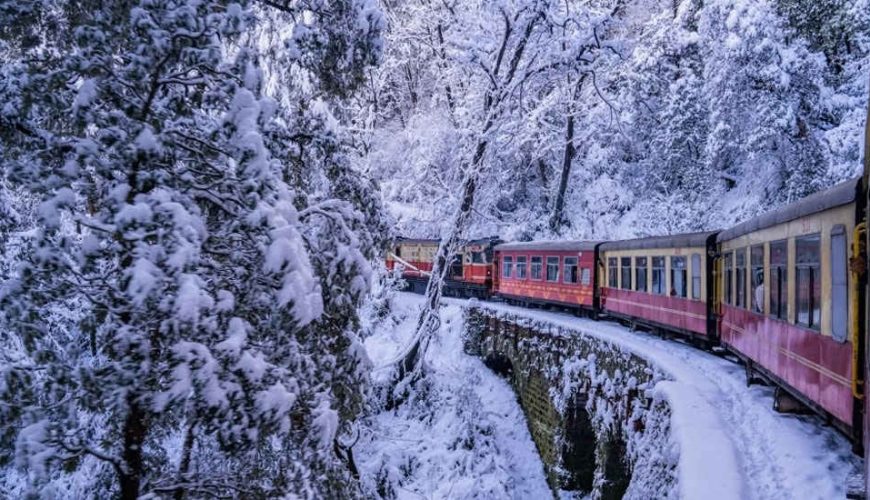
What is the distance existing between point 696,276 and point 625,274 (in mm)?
3659

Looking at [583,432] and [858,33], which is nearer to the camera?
[583,432]

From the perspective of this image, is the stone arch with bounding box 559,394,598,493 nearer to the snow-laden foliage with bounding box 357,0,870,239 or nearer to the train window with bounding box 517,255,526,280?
the snow-laden foliage with bounding box 357,0,870,239

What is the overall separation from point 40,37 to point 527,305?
20.9m

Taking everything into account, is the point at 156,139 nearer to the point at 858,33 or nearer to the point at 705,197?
the point at 858,33

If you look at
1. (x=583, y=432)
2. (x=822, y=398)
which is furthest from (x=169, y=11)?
(x=583, y=432)

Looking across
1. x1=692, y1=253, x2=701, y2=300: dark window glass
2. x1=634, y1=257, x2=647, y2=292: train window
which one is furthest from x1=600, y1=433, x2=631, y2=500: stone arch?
x1=634, y1=257, x2=647, y2=292: train window

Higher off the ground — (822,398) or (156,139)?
(156,139)

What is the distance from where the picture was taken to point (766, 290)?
8.82m

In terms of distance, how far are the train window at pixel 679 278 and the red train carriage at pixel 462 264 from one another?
12.7 m

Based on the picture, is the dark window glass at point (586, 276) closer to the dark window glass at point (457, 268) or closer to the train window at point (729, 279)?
the train window at point (729, 279)

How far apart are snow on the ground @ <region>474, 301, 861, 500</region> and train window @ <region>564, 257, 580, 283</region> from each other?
31.9ft

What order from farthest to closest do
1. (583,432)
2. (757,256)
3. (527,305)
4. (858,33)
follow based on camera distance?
(527,305) → (858,33) → (583,432) → (757,256)

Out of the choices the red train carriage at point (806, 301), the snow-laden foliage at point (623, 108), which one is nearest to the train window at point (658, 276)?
the snow-laden foliage at point (623, 108)

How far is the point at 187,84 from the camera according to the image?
452cm
